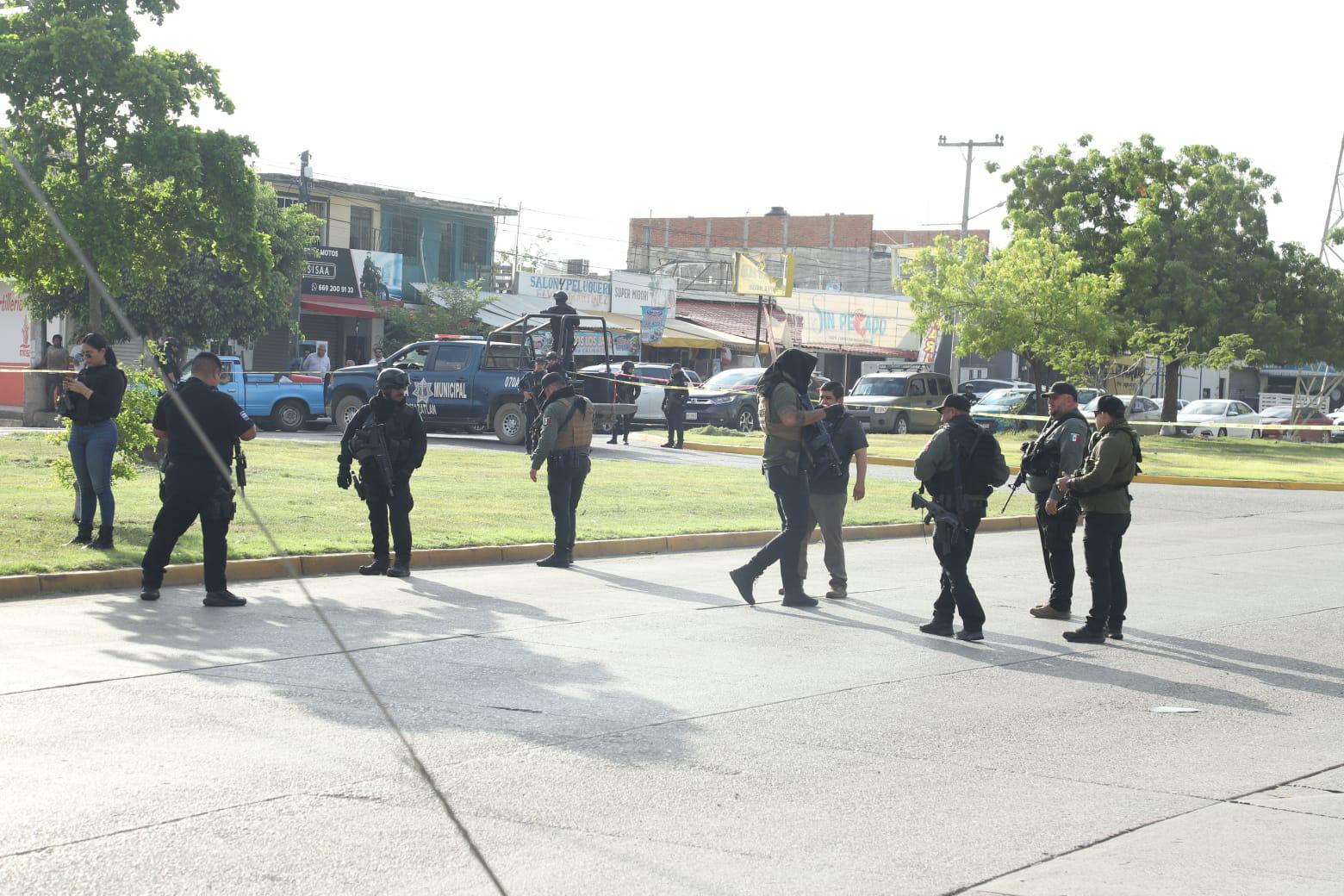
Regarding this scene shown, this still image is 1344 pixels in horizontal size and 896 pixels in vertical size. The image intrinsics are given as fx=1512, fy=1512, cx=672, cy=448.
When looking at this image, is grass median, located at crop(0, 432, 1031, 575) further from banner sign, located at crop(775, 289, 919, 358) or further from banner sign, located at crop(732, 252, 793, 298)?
banner sign, located at crop(775, 289, 919, 358)

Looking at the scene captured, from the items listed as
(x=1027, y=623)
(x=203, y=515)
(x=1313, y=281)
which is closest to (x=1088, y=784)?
(x=1027, y=623)

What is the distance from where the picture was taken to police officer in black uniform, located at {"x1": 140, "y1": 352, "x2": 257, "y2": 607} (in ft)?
32.9

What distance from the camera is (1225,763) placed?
669 centimetres

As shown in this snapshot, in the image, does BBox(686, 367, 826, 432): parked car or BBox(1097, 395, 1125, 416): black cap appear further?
BBox(686, 367, 826, 432): parked car

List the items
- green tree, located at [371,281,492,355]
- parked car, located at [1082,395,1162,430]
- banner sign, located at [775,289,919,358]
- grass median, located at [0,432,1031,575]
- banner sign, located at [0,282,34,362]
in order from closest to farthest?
grass median, located at [0,432,1031,575]
banner sign, located at [0,282,34,362]
parked car, located at [1082,395,1162,430]
green tree, located at [371,281,492,355]
banner sign, located at [775,289,919,358]

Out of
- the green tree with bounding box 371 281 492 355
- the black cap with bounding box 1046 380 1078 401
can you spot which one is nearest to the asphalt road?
the black cap with bounding box 1046 380 1078 401

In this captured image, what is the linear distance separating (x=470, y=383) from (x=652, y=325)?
25033 millimetres

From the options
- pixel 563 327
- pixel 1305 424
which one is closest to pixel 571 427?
pixel 563 327

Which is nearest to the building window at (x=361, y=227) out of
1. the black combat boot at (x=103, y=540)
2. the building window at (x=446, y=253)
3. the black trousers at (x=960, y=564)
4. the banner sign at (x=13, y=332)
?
the building window at (x=446, y=253)

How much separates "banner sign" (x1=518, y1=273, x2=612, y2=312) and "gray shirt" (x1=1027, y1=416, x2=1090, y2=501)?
130ft

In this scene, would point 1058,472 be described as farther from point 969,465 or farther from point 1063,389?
point 969,465

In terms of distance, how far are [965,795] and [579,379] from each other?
24147mm

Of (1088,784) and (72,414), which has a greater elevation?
(72,414)

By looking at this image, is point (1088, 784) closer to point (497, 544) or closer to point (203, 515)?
point (203, 515)
